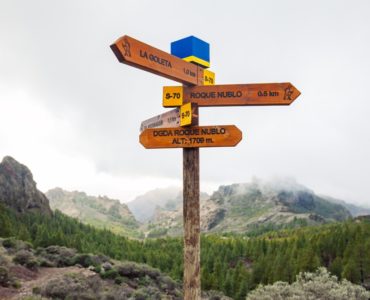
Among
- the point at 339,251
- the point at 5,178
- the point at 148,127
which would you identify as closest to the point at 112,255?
the point at 339,251

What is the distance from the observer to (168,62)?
895 cm

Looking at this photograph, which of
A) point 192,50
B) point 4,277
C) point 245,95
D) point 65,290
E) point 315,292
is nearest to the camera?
point 245,95

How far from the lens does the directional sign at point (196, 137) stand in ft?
29.4

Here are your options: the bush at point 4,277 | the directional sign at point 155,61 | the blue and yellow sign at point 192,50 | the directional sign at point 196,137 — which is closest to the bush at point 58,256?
the bush at point 4,277

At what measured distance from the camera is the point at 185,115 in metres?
9.03

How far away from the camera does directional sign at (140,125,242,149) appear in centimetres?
897

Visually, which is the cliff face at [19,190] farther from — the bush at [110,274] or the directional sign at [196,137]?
the directional sign at [196,137]

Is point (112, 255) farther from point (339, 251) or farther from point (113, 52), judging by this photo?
point (113, 52)

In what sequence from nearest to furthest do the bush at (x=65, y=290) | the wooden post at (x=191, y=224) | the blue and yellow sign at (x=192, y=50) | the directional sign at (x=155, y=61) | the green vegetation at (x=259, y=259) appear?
the directional sign at (x=155, y=61), the wooden post at (x=191, y=224), the blue and yellow sign at (x=192, y=50), the bush at (x=65, y=290), the green vegetation at (x=259, y=259)

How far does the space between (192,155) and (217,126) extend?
861mm

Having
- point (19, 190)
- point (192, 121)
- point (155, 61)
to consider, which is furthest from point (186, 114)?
point (19, 190)

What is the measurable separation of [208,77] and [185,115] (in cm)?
143

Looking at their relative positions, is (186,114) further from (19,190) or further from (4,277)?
(19,190)

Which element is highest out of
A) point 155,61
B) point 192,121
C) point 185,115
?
point 155,61
